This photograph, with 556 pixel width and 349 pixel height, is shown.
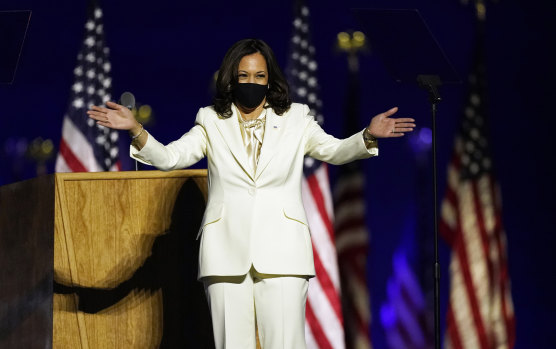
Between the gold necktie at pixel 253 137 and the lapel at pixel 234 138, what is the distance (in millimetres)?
33

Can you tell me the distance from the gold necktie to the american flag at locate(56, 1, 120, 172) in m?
2.71

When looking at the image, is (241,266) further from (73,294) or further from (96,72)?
(96,72)

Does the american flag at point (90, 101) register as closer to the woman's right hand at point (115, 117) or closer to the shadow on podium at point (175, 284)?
the shadow on podium at point (175, 284)

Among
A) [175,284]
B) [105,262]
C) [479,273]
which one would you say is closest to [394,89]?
[479,273]

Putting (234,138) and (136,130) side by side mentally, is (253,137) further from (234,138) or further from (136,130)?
(136,130)

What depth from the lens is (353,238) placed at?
4914 mm

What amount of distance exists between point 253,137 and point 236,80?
7.2 inches

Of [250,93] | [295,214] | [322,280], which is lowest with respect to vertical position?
[322,280]

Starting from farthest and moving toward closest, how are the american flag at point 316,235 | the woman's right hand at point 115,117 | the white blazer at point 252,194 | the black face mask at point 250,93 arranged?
the american flag at point 316,235 → the black face mask at point 250,93 → the white blazer at point 252,194 → the woman's right hand at point 115,117

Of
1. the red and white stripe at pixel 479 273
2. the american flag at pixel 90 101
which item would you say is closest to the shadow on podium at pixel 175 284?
the american flag at pixel 90 101

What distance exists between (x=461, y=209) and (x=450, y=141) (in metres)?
0.42

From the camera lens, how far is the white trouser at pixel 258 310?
2.29 m

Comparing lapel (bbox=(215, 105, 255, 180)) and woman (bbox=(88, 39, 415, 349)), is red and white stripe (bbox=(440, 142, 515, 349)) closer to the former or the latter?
woman (bbox=(88, 39, 415, 349))

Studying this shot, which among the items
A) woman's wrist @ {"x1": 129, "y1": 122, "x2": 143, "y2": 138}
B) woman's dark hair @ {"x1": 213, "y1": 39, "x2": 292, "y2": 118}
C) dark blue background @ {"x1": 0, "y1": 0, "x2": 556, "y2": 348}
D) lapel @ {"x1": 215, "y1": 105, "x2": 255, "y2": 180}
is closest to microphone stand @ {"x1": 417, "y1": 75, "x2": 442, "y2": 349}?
woman's dark hair @ {"x1": 213, "y1": 39, "x2": 292, "y2": 118}
